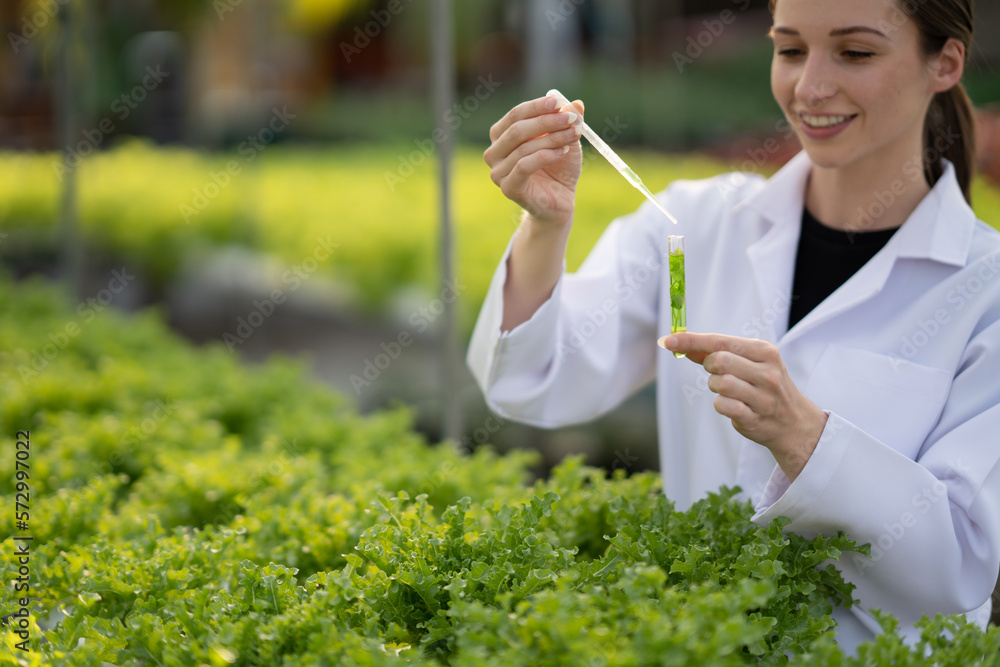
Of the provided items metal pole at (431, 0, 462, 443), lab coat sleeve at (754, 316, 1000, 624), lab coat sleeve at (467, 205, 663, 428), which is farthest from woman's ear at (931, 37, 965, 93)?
metal pole at (431, 0, 462, 443)

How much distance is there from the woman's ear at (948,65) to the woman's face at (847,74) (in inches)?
1.0

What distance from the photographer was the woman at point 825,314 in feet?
4.93

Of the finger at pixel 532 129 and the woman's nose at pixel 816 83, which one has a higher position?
the woman's nose at pixel 816 83

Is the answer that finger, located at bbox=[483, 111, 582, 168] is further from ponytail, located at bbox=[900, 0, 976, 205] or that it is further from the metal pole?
the metal pole

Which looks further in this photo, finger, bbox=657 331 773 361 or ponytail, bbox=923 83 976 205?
ponytail, bbox=923 83 976 205

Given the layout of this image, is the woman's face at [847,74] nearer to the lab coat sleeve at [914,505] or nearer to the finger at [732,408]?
the lab coat sleeve at [914,505]

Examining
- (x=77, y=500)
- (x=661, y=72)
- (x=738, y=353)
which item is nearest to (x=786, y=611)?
(x=738, y=353)

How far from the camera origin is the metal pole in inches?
110

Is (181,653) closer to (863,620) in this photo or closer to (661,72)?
(863,620)

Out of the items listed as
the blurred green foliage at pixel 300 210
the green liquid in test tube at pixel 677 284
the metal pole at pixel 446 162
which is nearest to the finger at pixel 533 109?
the green liquid in test tube at pixel 677 284

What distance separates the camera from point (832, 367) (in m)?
1.76

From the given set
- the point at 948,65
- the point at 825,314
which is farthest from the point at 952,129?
the point at 825,314

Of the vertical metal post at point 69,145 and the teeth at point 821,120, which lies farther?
the vertical metal post at point 69,145

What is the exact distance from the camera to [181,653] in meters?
1.42
